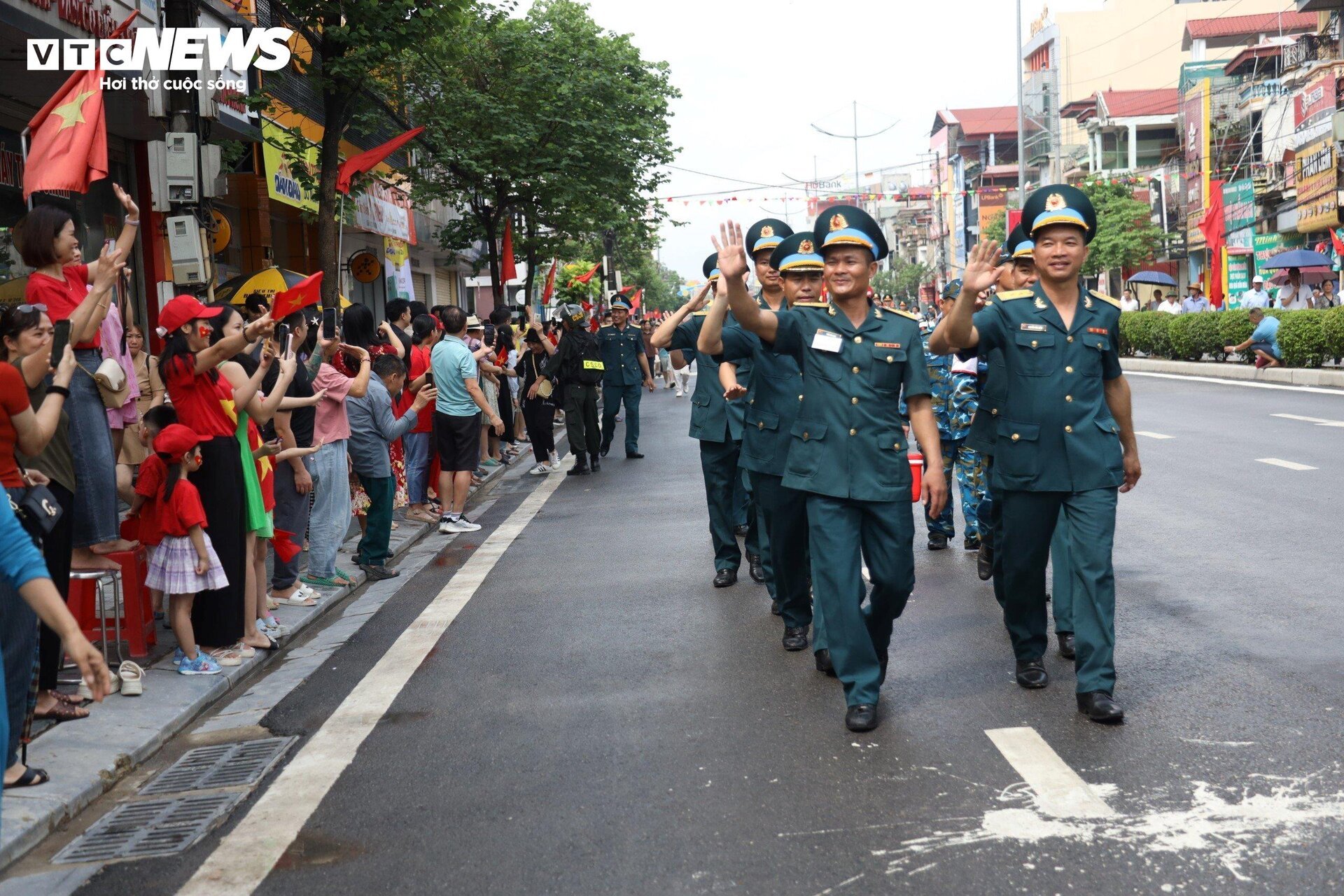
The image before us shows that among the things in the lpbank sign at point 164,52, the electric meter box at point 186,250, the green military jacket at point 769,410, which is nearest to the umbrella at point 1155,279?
the lpbank sign at point 164,52

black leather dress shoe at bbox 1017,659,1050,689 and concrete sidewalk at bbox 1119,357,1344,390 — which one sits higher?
concrete sidewalk at bbox 1119,357,1344,390

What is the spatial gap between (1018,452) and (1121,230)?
54.9m

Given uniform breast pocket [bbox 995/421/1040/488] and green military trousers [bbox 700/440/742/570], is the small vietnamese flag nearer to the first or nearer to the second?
green military trousers [bbox 700/440/742/570]

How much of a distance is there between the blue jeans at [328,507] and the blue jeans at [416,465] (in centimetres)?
340

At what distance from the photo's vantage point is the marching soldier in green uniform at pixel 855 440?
5363 millimetres

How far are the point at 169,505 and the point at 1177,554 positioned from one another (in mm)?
5728

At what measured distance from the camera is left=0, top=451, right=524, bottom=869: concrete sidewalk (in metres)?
4.66

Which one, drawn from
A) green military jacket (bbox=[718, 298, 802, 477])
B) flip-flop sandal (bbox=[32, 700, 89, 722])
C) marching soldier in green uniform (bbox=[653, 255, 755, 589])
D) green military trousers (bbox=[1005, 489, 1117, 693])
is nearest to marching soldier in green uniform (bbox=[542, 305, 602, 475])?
marching soldier in green uniform (bbox=[653, 255, 755, 589])

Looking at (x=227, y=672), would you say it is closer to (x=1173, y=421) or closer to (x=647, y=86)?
(x=1173, y=421)

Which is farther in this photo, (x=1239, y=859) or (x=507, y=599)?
(x=507, y=599)

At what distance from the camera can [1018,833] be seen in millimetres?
4055

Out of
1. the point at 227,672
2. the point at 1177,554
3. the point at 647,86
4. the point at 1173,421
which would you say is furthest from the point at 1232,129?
the point at 227,672

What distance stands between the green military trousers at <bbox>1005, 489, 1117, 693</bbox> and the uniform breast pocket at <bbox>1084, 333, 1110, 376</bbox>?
1.50 ft

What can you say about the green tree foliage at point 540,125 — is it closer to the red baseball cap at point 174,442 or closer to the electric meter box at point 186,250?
the electric meter box at point 186,250
